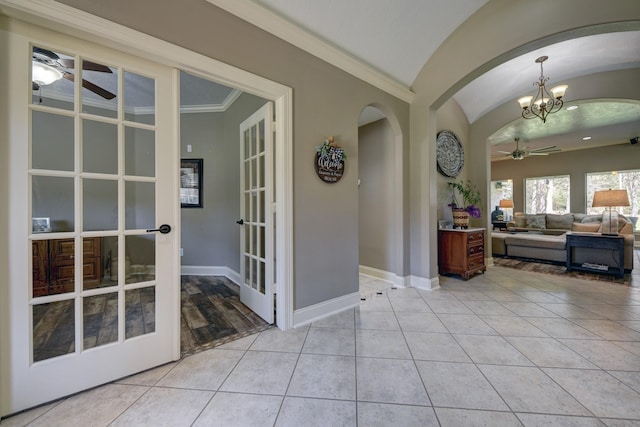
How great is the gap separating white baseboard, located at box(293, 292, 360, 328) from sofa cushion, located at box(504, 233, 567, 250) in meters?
4.49

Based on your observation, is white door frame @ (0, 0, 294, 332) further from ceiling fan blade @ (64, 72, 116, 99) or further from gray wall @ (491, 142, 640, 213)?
gray wall @ (491, 142, 640, 213)

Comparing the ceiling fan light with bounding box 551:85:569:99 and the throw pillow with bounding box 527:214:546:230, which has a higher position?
the ceiling fan light with bounding box 551:85:569:99

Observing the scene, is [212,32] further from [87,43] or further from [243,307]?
[243,307]

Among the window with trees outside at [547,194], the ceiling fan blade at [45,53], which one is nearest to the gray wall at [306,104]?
the ceiling fan blade at [45,53]

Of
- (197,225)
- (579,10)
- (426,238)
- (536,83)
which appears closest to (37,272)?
(197,225)

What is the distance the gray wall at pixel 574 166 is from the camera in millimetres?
7121

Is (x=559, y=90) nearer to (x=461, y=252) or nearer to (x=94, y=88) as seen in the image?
(x=461, y=252)

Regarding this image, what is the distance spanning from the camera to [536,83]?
12.3ft

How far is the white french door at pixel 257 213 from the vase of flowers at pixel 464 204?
2999 mm

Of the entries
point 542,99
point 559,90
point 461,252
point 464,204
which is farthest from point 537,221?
point 461,252

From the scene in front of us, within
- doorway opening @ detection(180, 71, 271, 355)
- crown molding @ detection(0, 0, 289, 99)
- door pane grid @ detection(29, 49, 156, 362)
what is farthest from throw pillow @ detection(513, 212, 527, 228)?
door pane grid @ detection(29, 49, 156, 362)

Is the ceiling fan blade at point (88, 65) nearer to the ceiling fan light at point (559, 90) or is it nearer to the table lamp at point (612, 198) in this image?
the ceiling fan light at point (559, 90)

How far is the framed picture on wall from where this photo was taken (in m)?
3.98

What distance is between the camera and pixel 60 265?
4.58 ft
